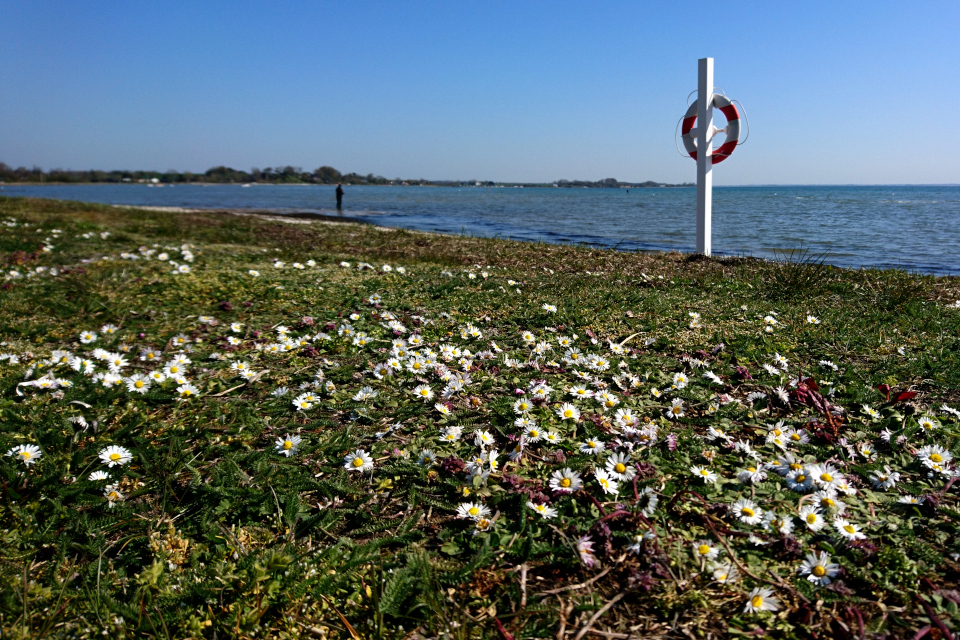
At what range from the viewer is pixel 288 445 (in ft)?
8.25

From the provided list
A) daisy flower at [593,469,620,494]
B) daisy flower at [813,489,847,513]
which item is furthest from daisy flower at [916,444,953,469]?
daisy flower at [593,469,620,494]

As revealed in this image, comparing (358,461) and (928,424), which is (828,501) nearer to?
(928,424)

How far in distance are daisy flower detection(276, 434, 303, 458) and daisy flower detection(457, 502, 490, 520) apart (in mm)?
854

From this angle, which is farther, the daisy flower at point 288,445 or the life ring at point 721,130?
the life ring at point 721,130

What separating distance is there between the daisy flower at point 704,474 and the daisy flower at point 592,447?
1.22 ft

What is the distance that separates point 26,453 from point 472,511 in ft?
6.50

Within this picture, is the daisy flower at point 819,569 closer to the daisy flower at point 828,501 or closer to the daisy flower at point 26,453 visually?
the daisy flower at point 828,501

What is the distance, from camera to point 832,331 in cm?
432

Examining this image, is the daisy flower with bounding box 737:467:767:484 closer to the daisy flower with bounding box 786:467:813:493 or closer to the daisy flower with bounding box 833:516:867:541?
the daisy flower with bounding box 786:467:813:493

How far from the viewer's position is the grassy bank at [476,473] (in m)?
1.68

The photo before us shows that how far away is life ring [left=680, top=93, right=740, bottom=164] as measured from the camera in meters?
9.13

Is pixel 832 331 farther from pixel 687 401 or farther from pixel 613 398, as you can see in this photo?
pixel 613 398

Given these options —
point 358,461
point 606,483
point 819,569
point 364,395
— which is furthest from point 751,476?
point 364,395

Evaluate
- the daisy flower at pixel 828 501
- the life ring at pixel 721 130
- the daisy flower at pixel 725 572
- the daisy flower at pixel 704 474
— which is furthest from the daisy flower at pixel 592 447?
the life ring at pixel 721 130
